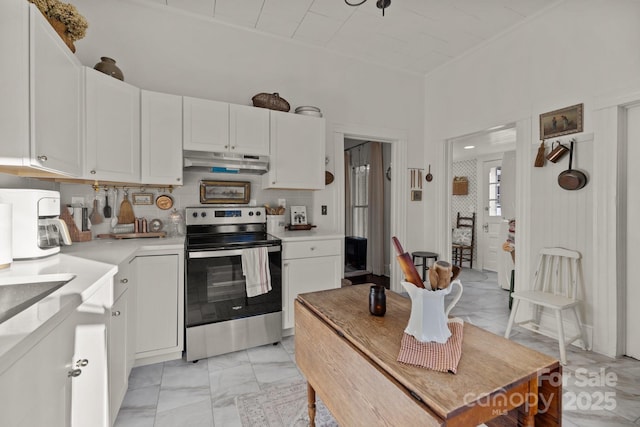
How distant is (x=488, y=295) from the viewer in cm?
403

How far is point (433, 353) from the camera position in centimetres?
89

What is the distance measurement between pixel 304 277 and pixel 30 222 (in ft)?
6.24

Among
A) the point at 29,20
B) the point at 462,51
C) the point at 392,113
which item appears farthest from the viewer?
the point at 392,113

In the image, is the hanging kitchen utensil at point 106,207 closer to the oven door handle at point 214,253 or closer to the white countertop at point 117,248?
the white countertop at point 117,248

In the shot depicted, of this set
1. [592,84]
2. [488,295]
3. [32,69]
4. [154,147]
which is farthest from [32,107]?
[488,295]

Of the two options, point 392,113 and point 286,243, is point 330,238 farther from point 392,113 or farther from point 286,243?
point 392,113

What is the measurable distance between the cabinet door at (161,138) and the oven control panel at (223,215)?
396 mm

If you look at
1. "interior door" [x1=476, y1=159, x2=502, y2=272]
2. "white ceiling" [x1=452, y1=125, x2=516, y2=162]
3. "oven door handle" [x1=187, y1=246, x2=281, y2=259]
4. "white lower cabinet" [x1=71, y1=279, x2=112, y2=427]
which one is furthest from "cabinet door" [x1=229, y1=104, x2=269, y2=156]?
"interior door" [x1=476, y1=159, x2=502, y2=272]

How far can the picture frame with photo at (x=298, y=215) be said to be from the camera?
128 inches

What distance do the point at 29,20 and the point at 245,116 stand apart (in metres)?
1.50

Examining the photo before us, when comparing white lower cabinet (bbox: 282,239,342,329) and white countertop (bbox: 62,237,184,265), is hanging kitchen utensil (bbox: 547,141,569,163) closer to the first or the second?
white lower cabinet (bbox: 282,239,342,329)

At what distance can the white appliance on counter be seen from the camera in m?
1.47

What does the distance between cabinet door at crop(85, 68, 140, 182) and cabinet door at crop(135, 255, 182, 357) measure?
70cm

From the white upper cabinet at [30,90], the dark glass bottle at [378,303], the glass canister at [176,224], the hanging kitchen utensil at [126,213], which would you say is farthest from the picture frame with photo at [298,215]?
the dark glass bottle at [378,303]
